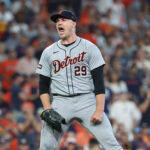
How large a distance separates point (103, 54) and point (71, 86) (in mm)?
5430

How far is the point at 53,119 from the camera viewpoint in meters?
5.13

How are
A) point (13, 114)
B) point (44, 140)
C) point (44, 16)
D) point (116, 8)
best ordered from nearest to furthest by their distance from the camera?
point (44, 140) < point (13, 114) < point (44, 16) < point (116, 8)

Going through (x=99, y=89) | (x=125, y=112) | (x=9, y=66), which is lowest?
(x=125, y=112)

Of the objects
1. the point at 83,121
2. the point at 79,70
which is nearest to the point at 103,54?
the point at 79,70

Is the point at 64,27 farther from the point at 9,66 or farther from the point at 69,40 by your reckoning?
the point at 9,66

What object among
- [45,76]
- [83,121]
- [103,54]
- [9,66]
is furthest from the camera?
[9,66]

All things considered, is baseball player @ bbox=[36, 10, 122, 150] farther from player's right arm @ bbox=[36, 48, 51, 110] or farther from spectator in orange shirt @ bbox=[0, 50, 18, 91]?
spectator in orange shirt @ bbox=[0, 50, 18, 91]

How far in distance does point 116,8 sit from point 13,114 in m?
5.89

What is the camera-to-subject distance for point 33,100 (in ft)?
34.0

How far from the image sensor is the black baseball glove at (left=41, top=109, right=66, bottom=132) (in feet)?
16.8

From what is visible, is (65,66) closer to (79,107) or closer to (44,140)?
(79,107)

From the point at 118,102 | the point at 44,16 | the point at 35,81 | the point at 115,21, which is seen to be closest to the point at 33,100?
the point at 35,81

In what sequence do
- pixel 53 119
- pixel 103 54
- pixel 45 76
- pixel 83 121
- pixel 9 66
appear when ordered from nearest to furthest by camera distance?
1. pixel 53 119
2. pixel 83 121
3. pixel 45 76
4. pixel 103 54
5. pixel 9 66

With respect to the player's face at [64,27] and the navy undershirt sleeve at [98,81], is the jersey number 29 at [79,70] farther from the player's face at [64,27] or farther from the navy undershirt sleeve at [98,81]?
the player's face at [64,27]
